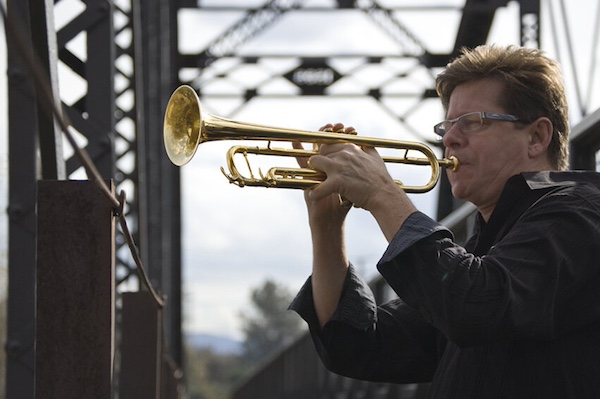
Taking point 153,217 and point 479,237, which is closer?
point 479,237

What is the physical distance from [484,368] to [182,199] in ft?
42.9

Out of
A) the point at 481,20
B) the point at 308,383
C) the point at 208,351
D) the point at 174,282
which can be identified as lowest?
the point at 208,351

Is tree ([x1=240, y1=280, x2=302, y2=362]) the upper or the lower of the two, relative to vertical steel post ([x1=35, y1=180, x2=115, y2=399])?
lower

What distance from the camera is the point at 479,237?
3.22 meters

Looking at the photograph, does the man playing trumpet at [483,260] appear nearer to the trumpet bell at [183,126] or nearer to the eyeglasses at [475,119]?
the eyeglasses at [475,119]

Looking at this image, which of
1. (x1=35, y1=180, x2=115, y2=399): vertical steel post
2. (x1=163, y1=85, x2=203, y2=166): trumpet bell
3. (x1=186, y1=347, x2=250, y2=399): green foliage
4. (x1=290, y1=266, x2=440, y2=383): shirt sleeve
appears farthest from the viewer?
(x1=186, y1=347, x2=250, y2=399): green foliage

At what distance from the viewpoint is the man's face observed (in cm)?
325

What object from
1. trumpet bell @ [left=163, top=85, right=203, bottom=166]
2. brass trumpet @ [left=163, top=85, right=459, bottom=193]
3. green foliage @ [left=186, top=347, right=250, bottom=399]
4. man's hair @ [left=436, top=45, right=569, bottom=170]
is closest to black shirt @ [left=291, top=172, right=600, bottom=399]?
man's hair @ [left=436, top=45, right=569, bottom=170]

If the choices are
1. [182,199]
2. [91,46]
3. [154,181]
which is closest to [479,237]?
[91,46]

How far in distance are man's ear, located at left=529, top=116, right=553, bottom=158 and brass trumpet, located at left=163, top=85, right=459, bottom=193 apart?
0.27 m

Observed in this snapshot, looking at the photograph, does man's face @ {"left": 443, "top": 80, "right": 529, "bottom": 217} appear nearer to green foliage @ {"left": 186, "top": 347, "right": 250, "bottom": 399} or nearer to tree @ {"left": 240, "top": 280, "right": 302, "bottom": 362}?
green foliage @ {"left": 186, "top": 347, "right": 250, "bottom": 399}

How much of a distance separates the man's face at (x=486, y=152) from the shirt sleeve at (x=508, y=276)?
0.31 meters

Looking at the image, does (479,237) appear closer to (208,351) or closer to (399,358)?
(399,358)

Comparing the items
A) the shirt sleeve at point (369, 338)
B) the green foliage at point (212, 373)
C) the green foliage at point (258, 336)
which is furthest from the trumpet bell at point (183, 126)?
the green foliage at point (258, 336)
